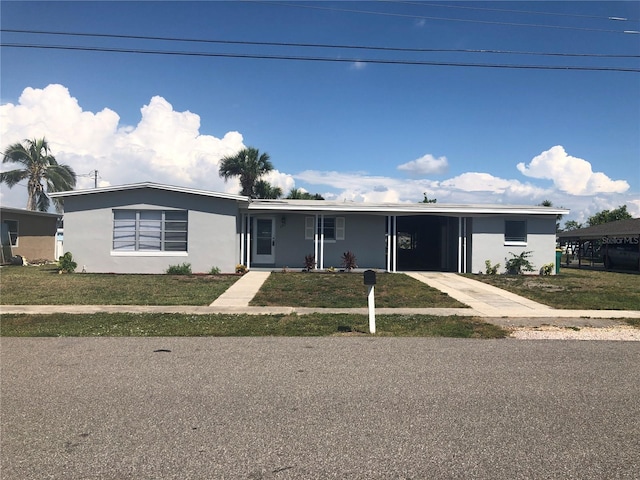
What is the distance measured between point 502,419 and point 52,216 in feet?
94.4

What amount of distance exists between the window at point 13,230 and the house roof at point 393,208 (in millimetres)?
13445

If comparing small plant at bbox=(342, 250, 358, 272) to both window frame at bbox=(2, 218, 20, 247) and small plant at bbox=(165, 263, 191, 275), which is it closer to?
small plant at bbox=(165, 263, 191, 275)

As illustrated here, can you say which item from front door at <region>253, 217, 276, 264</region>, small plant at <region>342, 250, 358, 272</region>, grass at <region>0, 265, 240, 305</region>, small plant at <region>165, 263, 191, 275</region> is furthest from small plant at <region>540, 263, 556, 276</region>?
small plant at <region>165, 263, 191, 275</region>

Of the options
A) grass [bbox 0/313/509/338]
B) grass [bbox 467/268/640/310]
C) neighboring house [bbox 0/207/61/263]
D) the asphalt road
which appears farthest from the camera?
neighboring house [bbox 0/207/61/263]

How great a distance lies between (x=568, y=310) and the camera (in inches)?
446

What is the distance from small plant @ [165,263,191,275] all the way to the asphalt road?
11.0 meters

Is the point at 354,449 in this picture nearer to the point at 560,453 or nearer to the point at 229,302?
the point at 560,453

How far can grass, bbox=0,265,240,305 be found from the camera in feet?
38.3

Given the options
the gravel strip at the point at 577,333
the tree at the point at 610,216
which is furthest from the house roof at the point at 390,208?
the tree at the point at 610,216

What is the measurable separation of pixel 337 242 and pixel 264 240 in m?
3.17

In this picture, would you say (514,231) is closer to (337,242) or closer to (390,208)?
(390,208)

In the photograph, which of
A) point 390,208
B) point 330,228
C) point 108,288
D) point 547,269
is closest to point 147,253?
point 108,288

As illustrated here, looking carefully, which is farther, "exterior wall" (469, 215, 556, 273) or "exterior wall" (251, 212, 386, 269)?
"exterior wall" (251, 212, 386, 269)

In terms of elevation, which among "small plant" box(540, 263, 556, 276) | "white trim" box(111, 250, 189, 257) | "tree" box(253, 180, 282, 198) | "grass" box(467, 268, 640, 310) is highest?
"tree" box(253, 180, 282, 198)
